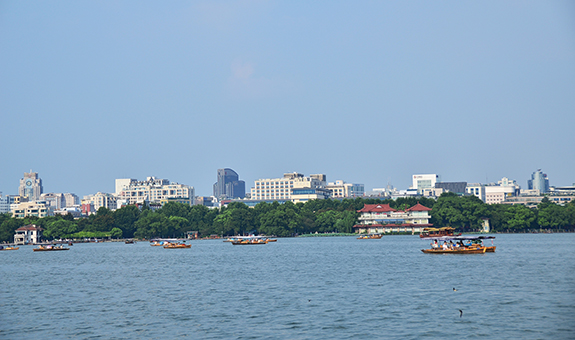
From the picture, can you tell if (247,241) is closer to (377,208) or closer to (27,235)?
(377,208)

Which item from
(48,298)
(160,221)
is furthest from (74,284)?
(160,221)

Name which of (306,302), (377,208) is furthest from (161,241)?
(306,302)

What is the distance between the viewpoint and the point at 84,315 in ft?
132

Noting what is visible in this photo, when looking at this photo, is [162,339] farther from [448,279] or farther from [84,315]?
[448,279]

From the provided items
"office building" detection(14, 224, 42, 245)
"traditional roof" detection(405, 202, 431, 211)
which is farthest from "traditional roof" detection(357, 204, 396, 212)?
"office building" detection(14, 224, 42, 245)

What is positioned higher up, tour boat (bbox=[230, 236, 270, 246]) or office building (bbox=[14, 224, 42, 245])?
office building (bbox=[14, 224, 42, 245])

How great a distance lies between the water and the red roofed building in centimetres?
11799

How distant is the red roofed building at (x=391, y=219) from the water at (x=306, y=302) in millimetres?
117994

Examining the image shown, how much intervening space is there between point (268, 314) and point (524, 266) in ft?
114

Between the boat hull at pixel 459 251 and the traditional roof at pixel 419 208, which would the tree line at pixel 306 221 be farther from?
the boat hull at pixel 459 251

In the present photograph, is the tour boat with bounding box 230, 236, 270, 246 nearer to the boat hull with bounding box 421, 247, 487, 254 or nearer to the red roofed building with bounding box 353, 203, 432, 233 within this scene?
the red roofed building with bounding box 353, 203, 432, 233

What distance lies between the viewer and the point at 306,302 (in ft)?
140

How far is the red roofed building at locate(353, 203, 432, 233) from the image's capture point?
618 ft

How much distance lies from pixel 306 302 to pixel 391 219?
15287cm
